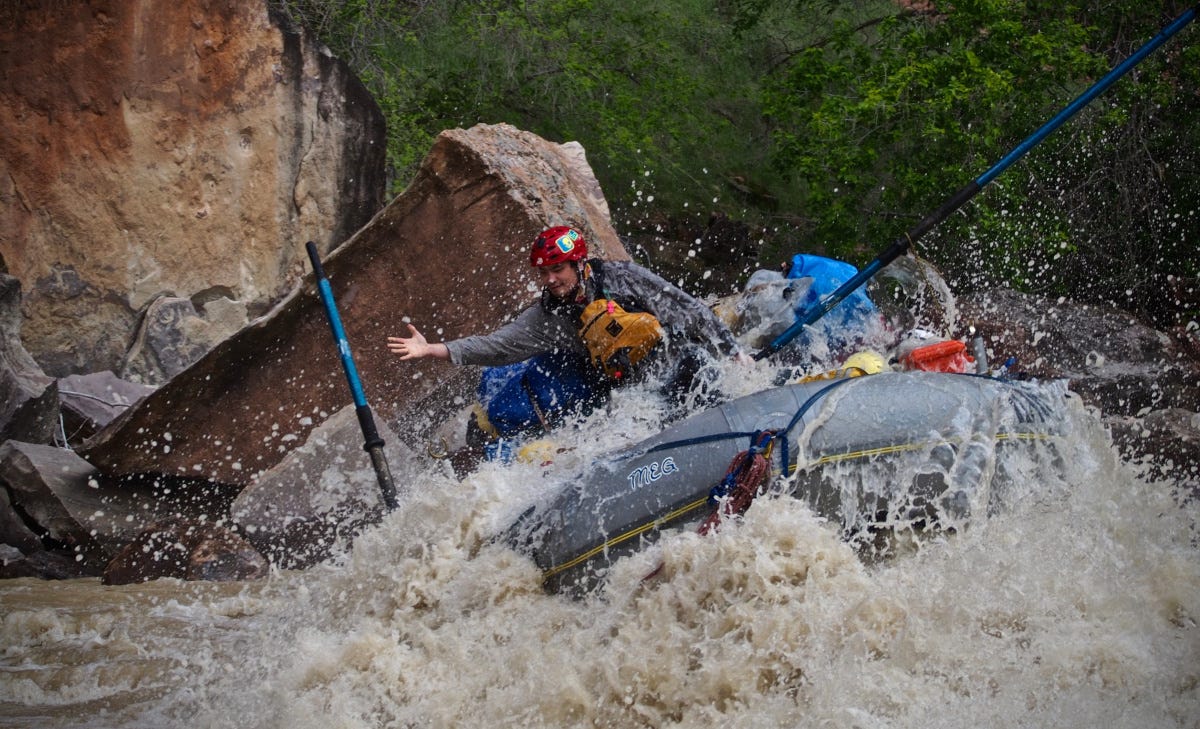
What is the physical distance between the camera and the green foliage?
364 inches

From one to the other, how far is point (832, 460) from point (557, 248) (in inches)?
62.1

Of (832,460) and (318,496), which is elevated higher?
(318,496)

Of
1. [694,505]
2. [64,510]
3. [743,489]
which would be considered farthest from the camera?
[64,510]

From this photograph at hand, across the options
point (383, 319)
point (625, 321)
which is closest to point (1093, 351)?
point (625, 321)

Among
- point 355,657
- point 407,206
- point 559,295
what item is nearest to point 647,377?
point 559,295

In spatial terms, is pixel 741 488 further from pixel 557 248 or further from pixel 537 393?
pixel 537 393

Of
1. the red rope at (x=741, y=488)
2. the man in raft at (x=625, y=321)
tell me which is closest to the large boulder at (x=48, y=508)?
the man in raft at (x=625, y=321)

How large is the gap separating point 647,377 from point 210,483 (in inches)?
135

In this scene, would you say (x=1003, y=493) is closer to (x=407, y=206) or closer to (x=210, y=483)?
(x=407, y=206)

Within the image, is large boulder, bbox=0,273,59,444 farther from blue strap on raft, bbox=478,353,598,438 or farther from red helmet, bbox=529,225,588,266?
red helmet, bbox=529,225,588,266

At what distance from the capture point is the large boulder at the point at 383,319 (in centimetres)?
687

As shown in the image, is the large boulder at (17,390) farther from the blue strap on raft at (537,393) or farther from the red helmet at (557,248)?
the red helmet at (557,248)

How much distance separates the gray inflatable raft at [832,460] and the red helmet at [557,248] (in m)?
1.01

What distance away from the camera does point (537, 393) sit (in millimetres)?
5594
